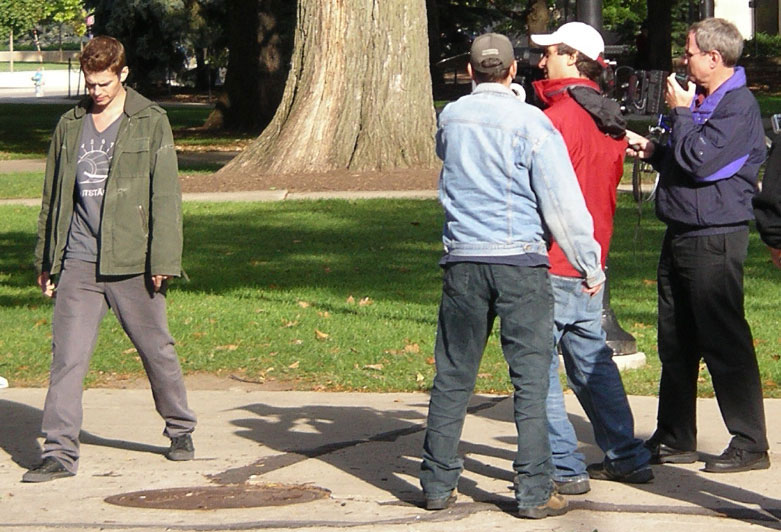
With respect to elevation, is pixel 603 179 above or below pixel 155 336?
above

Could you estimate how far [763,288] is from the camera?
35.8ft

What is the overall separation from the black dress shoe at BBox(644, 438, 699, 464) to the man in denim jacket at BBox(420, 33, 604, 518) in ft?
3.25

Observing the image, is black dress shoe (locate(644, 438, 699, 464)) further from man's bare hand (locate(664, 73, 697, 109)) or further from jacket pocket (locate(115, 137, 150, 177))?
jacket pocket (locate(115, 137, 150, 177))

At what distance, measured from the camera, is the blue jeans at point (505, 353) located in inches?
204

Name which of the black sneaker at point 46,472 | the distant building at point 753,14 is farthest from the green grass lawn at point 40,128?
the distant building at point 753,14

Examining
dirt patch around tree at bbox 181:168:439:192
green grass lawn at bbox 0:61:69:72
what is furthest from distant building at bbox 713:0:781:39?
green grass lawn at bbox 0:61:69:72

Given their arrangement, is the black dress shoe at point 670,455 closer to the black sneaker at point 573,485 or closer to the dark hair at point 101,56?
the black sneaker at point 573,485

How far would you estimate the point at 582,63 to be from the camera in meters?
5.54

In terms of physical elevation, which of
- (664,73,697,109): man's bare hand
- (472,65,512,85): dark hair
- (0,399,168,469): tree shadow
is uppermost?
(472,65,512,85): dark hair

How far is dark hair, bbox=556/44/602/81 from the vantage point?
5.51 metres

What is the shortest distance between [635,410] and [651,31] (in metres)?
34.4

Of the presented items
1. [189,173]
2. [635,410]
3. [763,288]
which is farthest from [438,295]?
[189,173]

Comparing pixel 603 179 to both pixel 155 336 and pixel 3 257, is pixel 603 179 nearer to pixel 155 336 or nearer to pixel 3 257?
pixel 155 336

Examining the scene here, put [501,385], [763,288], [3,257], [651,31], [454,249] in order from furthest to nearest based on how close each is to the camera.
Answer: [651,31], [3,257], [763,288], [501,385], [454,249]
